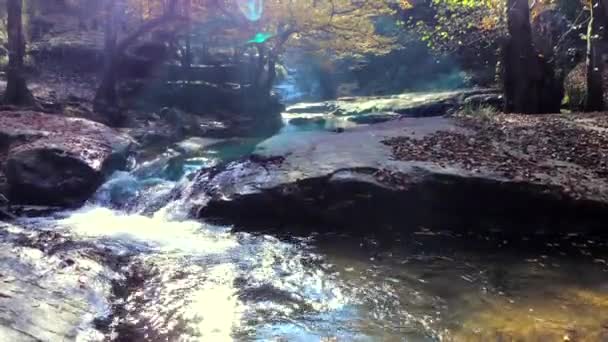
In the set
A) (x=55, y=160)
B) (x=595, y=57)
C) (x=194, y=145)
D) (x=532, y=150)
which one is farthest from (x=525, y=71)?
(x=55, y=160)

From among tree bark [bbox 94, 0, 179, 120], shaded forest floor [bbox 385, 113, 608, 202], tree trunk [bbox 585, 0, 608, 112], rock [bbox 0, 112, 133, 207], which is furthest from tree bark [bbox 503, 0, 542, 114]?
tree bark [bbox 94, 0, 179, 120]

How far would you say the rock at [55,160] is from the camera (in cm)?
934

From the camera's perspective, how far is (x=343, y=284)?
5734mm

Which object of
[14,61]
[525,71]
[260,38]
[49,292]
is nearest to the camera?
[49,292]

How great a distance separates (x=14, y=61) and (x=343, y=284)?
41.9ft

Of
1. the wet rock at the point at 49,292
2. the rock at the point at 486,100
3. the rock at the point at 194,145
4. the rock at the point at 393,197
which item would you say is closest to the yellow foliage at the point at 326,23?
the rock at the point at 486,100

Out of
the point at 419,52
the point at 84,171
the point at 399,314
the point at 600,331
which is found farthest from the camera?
the point at 419,52

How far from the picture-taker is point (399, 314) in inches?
194

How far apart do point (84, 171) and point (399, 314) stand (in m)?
7.50

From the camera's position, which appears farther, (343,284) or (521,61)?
(521,61)

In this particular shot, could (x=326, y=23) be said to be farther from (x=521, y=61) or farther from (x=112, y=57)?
(x=521, y=61)

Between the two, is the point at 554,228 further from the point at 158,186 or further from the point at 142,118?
the point at 142,118

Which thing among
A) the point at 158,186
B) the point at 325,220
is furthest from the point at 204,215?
the point at 158,186

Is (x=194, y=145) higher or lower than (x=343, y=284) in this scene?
higher
